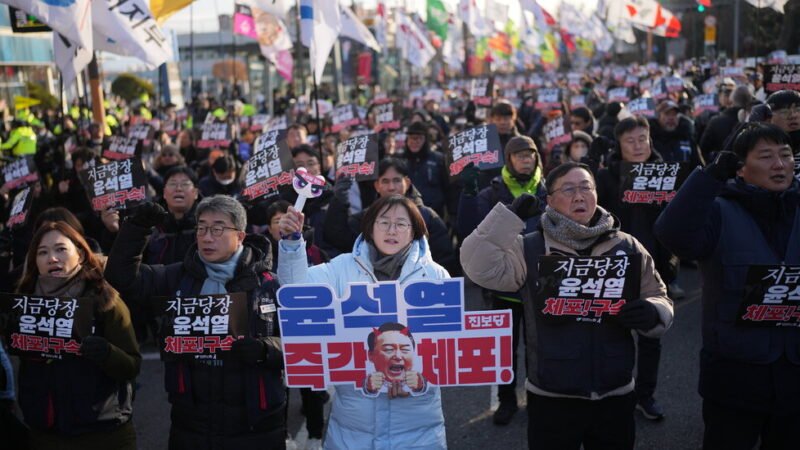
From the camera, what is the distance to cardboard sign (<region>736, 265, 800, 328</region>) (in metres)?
3.02

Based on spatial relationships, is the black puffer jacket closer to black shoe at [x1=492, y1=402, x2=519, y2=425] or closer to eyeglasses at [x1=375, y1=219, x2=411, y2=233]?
eyeglasses at [x1=375, y1=219, x2=411, y2=233]

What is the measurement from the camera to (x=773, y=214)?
3.14 m

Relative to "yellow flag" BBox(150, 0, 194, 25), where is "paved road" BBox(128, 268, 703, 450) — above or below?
below

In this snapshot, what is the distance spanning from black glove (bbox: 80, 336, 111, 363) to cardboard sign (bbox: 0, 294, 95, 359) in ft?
0.29

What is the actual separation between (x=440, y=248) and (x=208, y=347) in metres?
2.03

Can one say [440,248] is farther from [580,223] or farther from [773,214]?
[773,214]

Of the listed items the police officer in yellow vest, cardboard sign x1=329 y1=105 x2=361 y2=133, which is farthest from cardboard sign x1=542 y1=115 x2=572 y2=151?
the police officer in yellow vest

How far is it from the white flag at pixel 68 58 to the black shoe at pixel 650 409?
6949 millimetres

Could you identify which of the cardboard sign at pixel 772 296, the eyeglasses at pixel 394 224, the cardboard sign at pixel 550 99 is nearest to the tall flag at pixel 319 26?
the eyeglasses at pixel 394 224

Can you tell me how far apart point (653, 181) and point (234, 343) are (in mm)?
3234

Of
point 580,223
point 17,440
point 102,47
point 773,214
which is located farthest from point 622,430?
point 102,47

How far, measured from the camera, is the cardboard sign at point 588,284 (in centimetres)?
297

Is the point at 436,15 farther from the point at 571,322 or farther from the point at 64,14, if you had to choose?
the point at 571,322

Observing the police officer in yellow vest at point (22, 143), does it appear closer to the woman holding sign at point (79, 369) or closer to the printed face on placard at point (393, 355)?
the woman holding sign at point (79, 369)
